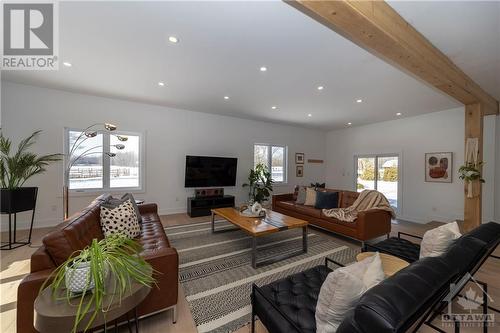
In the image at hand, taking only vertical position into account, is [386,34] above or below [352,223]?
above

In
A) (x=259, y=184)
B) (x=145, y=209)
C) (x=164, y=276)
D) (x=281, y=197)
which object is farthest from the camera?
(x=259, y=184)

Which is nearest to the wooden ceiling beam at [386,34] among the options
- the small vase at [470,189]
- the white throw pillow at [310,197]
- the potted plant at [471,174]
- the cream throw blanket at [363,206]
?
the potted plant at [471,174]

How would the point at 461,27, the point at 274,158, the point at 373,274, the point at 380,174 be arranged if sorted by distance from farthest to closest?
the point at 274,158 → the point at 380,174 → the point at 461,27 → the point at 373,274

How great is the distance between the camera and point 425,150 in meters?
5.29

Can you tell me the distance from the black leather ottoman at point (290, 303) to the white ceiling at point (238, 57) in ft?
8.03

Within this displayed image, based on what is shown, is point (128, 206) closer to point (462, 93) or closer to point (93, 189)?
point (93, 189)

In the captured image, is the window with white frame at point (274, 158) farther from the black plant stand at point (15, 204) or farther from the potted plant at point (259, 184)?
the black plant stand at point (15, 204)

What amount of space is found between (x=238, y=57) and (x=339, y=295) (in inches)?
109

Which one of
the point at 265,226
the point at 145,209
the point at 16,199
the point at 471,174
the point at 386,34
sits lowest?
the point at 265,226

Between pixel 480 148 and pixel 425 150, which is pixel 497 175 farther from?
pixel 480 148

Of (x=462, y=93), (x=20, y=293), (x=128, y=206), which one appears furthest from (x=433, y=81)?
(x=20, y=293)

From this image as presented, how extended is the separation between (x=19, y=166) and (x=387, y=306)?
4.91m

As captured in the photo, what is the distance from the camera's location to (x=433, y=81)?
2768mm

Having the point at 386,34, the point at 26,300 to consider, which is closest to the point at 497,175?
the point at 386,34
